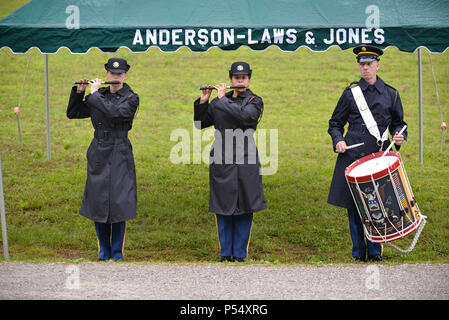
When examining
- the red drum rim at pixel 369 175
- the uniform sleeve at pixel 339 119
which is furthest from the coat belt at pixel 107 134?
the red drum rim at pixel 369 175

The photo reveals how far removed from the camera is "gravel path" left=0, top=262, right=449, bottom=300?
5656mm

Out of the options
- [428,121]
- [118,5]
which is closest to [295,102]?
[428,121]

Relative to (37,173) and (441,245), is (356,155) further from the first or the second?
(37,173)

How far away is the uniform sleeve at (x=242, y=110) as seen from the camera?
700 cm

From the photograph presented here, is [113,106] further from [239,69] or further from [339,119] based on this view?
[339,119]

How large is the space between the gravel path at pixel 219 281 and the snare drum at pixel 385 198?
1.26 feet

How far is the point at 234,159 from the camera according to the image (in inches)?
283

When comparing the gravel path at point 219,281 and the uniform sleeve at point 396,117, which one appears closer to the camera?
the gravel path at point 219,281

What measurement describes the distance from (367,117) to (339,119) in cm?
35

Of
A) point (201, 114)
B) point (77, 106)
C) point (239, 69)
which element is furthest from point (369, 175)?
point (77, 106)

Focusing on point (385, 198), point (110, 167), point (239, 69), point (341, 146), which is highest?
point (239, 69)

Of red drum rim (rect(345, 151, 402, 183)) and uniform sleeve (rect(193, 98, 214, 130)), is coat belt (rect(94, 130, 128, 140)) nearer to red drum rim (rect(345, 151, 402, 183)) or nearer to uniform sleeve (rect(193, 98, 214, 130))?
uniform sleeve (rect(193, 98, 214, 130))

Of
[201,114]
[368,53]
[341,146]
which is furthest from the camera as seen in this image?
[201,114]

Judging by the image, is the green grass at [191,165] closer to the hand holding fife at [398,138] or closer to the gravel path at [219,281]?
the gravel path at [219,281]
